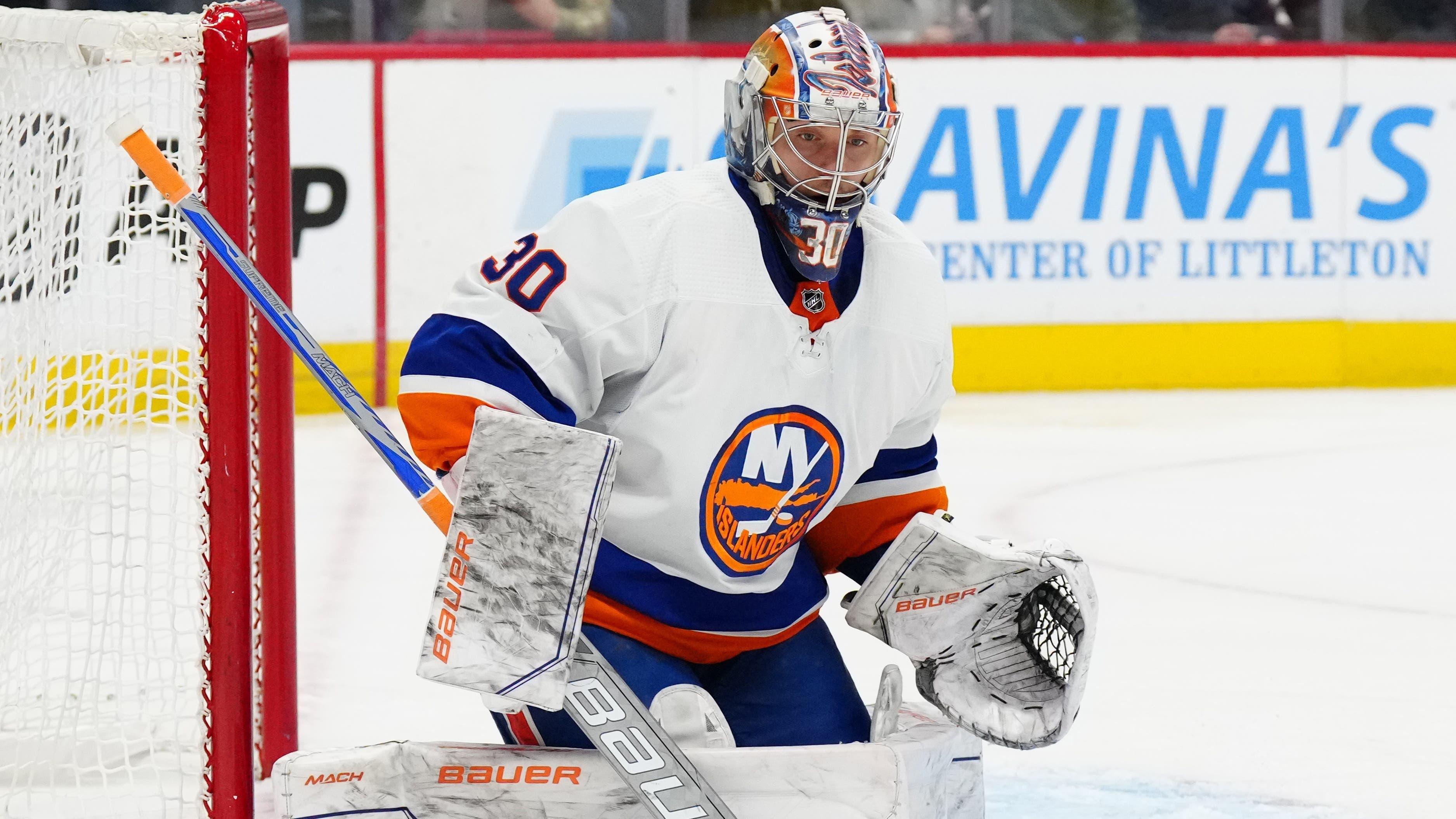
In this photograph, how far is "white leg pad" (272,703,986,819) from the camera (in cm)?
157

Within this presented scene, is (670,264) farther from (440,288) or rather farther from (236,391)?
(440,288)

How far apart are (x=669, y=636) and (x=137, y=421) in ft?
2.81

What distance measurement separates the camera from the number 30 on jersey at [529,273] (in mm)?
1593

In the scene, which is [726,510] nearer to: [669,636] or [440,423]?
[669,636]

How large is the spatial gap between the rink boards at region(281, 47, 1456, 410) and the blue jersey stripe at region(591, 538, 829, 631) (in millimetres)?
3639

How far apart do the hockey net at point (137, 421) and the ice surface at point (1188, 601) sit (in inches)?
11.4

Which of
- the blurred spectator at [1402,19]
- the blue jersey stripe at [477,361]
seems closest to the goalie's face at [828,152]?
the blue jersey stripe at [477,361]

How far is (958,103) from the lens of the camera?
18.2 feet

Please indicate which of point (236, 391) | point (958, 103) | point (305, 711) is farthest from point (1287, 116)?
point (236, 391)

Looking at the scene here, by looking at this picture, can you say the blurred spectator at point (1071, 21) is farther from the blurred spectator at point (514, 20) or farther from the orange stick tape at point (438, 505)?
the orange stick tape at point (438, 505)

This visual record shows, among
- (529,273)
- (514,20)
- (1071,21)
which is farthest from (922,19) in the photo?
(529,273)

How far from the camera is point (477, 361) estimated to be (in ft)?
5.12

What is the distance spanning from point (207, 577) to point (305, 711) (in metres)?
0.68

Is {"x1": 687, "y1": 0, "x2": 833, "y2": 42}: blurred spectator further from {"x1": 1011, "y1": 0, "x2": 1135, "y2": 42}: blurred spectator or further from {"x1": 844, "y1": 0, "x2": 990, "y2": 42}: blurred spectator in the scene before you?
{"x1": 1011, "y1": 0, "x2": 1135, "y2": 42}: blurred spectator
